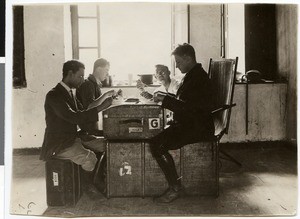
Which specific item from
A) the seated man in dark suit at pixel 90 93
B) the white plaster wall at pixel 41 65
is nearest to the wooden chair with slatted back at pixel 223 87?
the white plaster wall at pixel 41 65

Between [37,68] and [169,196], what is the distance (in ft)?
3.82

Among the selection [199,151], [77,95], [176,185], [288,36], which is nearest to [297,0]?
[288,36]

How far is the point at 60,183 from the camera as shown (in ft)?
6.95

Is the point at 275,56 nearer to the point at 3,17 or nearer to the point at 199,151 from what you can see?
the point at 199,151

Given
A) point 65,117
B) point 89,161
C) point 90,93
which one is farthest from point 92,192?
point 90,93

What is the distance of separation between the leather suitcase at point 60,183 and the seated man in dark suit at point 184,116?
0.40 metres

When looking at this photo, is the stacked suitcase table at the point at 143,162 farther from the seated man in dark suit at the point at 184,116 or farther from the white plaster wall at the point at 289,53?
the white plaster wall at the point at 289,53

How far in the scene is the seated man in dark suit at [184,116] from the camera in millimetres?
2150

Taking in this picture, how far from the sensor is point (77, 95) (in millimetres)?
2367

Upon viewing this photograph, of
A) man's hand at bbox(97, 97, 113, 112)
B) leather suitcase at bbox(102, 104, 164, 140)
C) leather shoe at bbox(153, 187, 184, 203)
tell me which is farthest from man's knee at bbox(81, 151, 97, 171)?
leather shoe at bbox(153, 187, 184, 203)

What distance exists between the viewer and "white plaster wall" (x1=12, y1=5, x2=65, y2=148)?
2.14 meters

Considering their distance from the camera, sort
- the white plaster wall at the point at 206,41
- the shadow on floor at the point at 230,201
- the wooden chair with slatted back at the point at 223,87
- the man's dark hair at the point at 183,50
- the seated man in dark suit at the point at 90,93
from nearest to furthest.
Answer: the shadow on floor at the point at 230,201 < the man's dark hair at the point at 183,50 < the seated man in dark suit at the point at 90,93 < the wooden chair with slatted back at the point at 223,87 < the white plaster wall at the point at 206,41

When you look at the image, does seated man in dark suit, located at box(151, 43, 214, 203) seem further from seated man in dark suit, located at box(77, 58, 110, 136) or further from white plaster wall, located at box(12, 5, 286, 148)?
seated man in dark suit, located at box(77, 58, 110, 136)

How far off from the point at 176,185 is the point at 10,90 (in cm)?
91
